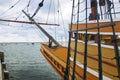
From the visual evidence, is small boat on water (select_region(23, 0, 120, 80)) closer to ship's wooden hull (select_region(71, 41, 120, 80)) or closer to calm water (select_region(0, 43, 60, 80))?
ship's wooden hull (select_region(71, 41, 120, 80))

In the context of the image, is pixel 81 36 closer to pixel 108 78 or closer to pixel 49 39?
pixel 108 78

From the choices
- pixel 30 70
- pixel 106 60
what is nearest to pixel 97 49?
pixel 106 60

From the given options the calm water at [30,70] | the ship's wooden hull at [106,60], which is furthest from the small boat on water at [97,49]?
the calm water at [30,70]

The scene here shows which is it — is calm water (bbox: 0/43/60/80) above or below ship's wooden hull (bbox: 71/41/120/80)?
below

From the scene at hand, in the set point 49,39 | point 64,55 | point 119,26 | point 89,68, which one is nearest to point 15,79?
point 49,39

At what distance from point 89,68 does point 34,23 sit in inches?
678

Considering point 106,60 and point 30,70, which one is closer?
point 106,60

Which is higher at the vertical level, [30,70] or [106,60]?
[106,60]

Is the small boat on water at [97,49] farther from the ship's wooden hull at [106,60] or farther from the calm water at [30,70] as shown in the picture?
the calm water at [30,70]

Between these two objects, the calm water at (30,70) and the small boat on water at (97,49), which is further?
the calm water at (30,70)

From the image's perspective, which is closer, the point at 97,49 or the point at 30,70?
the point at 97,49

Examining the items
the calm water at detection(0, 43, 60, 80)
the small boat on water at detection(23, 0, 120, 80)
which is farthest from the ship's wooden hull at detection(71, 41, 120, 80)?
the calm water at detection(0, 43, 60, 80)

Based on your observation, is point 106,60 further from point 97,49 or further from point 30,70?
point 30,70

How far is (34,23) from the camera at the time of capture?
27547mm
